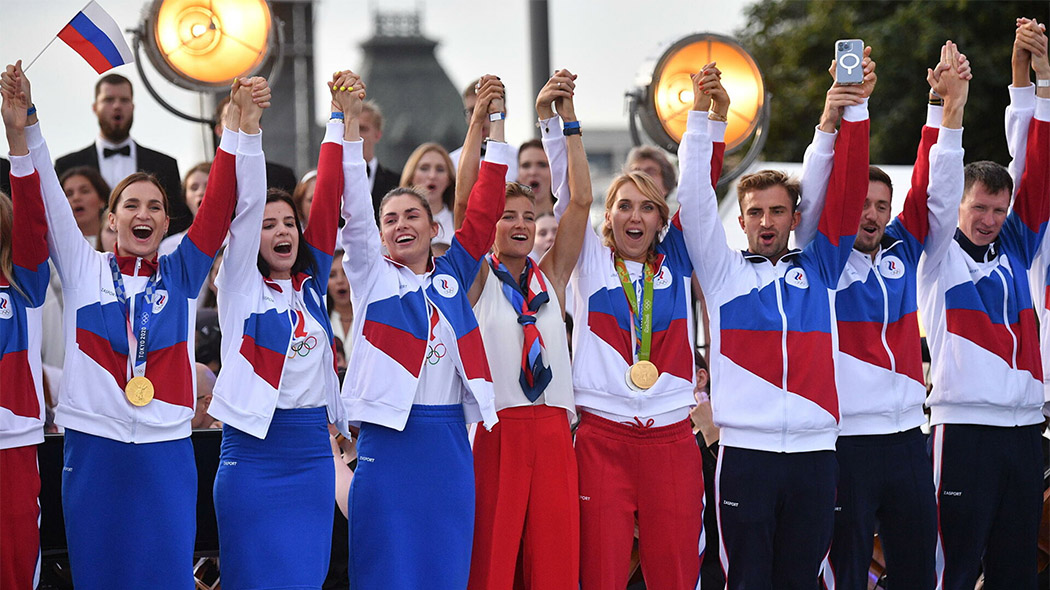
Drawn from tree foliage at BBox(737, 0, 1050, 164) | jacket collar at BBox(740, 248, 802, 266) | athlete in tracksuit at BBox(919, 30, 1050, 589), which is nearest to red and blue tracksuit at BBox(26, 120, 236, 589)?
jacket collar at BBox(740, 248, 802, 266)

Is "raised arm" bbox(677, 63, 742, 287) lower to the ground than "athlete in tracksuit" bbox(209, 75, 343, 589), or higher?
higher

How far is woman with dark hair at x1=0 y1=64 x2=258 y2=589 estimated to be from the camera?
445cm

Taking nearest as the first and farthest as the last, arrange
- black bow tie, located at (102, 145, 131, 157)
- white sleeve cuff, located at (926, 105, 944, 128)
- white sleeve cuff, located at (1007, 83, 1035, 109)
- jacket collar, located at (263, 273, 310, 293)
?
jacket collar, located at (263, 273, 310, 293), white sleeve cuff, located at (926, 105, 944, 128), white sleeve cuff, located at (1007, 83, 1035, 109), black bow tie, located at (102, 145, 131, 157)

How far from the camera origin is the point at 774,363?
16.4 ft

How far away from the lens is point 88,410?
4492mm

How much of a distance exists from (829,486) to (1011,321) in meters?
1.31

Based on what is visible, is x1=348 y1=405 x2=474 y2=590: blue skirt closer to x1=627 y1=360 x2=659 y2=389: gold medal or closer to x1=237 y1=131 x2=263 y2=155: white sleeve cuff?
x1=627 y1=360 x2=659 y2=389: gold medal

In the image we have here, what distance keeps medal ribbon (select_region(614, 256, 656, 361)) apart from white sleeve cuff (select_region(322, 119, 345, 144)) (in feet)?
4.10

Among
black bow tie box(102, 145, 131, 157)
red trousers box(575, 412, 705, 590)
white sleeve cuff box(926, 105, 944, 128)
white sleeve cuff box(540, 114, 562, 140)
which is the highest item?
black bow tie box(102, 145, 131, 157)

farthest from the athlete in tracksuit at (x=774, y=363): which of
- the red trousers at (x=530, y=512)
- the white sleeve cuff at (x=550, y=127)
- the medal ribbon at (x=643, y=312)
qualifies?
the red trousers at (x=530, y=512)

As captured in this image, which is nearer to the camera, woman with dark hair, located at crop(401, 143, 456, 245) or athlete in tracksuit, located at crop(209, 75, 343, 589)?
athlete in tracksuit, located at crop(209, 75, 343, 589)

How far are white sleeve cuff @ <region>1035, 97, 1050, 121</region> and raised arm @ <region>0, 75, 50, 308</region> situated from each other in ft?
14.0

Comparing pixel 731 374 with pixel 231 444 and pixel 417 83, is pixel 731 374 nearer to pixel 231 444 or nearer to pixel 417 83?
pixel 231 444

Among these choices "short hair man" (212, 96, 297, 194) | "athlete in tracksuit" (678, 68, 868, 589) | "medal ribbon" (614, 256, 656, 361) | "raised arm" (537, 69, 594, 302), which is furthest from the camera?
"short hair man" (212, 96, 297, 194)
